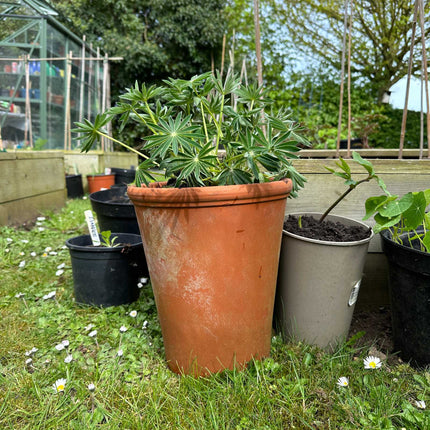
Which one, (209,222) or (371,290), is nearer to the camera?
(209,222)

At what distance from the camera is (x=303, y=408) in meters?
0.98

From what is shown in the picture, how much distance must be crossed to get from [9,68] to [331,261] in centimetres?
581

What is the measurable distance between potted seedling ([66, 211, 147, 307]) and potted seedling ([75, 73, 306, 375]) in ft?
1.88

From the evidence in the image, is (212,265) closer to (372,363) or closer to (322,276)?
(322,276)

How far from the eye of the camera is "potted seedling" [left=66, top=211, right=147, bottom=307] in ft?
5.24

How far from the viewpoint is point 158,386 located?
109 centimetres

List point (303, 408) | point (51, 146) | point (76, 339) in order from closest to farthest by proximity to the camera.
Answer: point (303, 408) < point (76, 339) < point (51, 146)

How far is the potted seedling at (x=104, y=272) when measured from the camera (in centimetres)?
160

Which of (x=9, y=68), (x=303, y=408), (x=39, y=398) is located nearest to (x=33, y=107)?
(x=9, y=68)

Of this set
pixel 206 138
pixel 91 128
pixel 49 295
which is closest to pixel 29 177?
pixel 49 295

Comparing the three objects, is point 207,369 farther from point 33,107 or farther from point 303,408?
point 33,107

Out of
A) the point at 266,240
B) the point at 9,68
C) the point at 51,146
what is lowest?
the point at 266,240

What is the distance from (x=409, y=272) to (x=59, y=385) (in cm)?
124

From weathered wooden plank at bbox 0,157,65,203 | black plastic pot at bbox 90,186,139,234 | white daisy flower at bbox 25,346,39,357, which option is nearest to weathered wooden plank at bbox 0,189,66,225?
weathered wooden plank at bbox 0,157,65,203
